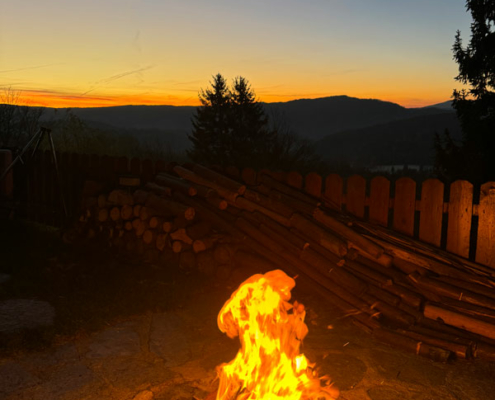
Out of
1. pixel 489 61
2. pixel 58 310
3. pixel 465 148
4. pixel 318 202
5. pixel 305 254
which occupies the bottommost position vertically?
pixel 58 310

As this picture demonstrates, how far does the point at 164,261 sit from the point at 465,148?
8.52 metres

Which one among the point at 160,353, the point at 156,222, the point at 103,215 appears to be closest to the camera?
the point at 160,353

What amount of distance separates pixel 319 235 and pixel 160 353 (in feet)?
8.01

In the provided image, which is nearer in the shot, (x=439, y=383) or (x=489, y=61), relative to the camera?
(x=439, y=383)

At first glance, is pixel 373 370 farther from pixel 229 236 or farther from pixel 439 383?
pixel 229 236

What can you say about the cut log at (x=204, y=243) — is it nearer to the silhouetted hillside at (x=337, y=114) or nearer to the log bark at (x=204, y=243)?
the log bark at (x=204, y=243)

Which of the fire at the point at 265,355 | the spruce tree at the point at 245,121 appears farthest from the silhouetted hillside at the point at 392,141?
the fire at the point at 265,355

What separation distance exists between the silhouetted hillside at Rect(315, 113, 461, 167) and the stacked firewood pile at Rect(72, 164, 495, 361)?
70.5 m

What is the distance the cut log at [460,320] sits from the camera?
4180mm

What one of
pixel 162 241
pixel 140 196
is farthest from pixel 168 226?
pixel 140 196

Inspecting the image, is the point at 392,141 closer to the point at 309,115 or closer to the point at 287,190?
the point at 309,115

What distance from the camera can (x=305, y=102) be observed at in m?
148

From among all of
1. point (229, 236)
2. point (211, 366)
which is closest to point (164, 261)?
point (229, 236)

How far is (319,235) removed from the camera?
543 centimetres
